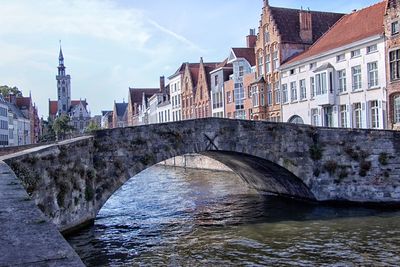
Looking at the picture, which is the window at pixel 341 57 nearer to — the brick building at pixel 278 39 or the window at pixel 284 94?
the window at pixel 284 94

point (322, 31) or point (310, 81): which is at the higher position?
point (322, 31)

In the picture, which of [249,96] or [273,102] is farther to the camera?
[249,96]

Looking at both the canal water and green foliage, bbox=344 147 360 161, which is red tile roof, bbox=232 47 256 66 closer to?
the canal water

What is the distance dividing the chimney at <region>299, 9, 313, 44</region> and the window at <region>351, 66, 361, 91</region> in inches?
313

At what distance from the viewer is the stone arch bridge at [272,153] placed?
16.4 meters

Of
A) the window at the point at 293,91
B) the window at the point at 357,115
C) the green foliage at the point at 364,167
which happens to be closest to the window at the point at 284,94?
the window at the point at 293,91

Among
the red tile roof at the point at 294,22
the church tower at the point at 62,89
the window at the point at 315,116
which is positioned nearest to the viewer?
the window at the point at 315,116

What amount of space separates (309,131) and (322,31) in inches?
682

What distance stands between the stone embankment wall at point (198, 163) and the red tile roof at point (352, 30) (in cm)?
904

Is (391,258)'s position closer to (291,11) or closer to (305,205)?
(305,205)

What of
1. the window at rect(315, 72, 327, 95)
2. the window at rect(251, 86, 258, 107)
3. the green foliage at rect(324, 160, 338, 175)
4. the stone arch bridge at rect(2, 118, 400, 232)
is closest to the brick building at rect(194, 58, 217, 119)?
the window at rect(251, 86, 258, 107)

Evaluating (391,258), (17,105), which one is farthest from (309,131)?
(17,105)

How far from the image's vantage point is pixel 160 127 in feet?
57.0

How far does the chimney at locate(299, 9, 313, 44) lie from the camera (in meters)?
33.9
